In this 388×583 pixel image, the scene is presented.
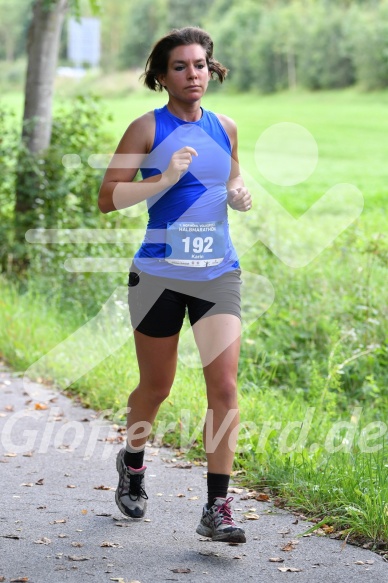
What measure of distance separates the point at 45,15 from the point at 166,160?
6.57 meters

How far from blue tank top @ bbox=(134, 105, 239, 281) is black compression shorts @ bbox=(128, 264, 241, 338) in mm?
41

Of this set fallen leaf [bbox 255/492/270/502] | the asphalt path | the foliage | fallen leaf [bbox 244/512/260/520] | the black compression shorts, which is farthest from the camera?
the foliage

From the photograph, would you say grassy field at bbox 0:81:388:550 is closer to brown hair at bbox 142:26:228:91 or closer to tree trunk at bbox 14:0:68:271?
tree trunk at bbox 14:0:68:271

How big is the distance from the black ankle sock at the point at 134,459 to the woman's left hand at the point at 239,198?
1.22 m

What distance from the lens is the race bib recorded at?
4387 mm

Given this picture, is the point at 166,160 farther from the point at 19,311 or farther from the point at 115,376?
the point at 19,311

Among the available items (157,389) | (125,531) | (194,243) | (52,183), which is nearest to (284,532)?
(125,531)

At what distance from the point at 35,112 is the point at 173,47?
642 cm

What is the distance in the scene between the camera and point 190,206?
4.40 m

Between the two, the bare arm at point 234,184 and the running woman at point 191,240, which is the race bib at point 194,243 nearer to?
the running woman at point 191,240

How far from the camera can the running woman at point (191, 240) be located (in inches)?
170

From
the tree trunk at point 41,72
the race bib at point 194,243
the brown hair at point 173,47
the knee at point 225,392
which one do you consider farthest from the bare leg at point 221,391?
the tree trunk at point 41,72

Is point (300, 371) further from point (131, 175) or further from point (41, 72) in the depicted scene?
point (41, 72)

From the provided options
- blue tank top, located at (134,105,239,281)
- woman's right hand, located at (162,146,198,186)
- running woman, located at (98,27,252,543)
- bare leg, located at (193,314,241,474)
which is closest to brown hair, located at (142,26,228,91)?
running woman, located at (98,27,252,543)
